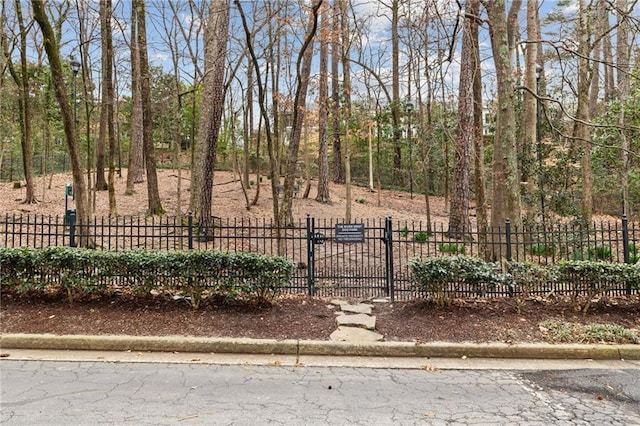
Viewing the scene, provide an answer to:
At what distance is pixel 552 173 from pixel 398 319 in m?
8.27

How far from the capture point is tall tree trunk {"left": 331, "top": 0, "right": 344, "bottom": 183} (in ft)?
36.8

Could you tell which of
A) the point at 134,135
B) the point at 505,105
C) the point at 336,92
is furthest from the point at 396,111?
the point at 505,105

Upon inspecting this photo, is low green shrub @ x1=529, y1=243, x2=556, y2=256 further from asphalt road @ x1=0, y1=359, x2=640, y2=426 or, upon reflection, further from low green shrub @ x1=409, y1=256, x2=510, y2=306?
asphalt road @ x1=0, y1=359, x2=640, y2=426

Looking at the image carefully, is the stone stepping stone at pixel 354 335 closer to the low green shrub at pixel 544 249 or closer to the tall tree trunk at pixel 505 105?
the tall tree trunk at pixel 505 105

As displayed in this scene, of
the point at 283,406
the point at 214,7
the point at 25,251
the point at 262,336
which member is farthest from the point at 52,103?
the point at 283,406

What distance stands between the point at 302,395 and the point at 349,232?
3.39 m

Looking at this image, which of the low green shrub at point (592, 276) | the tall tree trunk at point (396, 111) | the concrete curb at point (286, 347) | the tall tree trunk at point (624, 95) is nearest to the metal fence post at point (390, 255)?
the concrete curb at point (286, 347)

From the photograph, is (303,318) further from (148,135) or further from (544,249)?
(148,135)

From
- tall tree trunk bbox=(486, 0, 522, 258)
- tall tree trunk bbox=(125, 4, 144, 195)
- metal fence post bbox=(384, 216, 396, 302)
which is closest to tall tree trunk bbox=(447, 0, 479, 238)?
tall tree trunk bbox=(486, 0, 522, 258)

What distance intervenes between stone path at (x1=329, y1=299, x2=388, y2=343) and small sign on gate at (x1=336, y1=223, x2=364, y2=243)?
1021mm

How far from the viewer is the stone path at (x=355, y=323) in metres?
5.06

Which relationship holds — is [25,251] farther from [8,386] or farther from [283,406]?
[283,406]

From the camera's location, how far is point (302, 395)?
3.71m

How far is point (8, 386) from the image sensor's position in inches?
150
